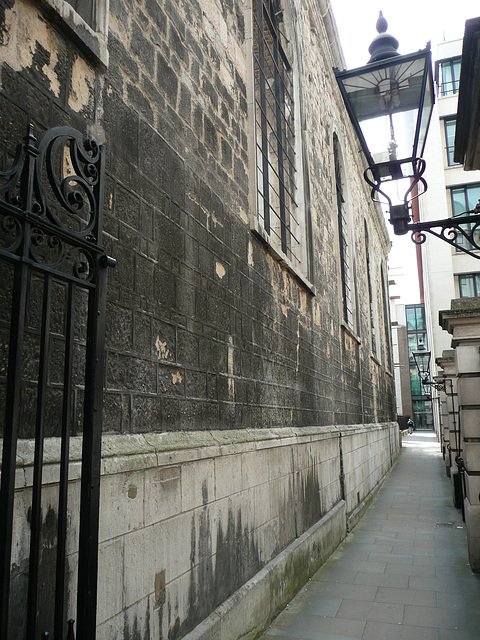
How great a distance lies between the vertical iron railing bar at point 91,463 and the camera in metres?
1.98

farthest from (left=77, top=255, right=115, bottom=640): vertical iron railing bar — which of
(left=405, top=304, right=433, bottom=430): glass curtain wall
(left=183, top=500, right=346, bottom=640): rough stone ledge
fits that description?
(left=405, top=304, right=433, bottom=430): glass curtain wall

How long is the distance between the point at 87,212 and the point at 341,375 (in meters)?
7.28

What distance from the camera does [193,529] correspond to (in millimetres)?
3254

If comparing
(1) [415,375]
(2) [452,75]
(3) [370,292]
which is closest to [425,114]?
(3) [370,292]

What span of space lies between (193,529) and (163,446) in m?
0.67

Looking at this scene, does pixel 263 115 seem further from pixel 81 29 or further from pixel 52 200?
pixel 52 200

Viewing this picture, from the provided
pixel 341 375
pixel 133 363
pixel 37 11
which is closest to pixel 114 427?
pixel 133 363

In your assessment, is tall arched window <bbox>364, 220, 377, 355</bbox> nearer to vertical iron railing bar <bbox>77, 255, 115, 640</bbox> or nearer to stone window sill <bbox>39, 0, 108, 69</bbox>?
stone window sill <bbox>39, 0, 108, 69</bbox>

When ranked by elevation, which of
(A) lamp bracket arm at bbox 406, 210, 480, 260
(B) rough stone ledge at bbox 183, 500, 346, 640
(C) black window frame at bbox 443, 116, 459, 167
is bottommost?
(B) rough stone ledge at bbox 183, 500, 346, 640

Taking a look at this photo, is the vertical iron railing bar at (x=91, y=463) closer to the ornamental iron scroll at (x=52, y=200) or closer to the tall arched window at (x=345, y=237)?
the ornamental iron scroll at (x=52, y=200)

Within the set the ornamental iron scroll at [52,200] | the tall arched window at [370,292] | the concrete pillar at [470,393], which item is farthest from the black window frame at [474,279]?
the ornamental iron scroll at [52,200]

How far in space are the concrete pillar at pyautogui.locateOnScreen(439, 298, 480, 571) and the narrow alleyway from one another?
0.52m

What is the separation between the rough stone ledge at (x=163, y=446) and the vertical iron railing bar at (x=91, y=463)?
0.52 feet

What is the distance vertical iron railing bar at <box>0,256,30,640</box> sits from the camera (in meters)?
1.61
